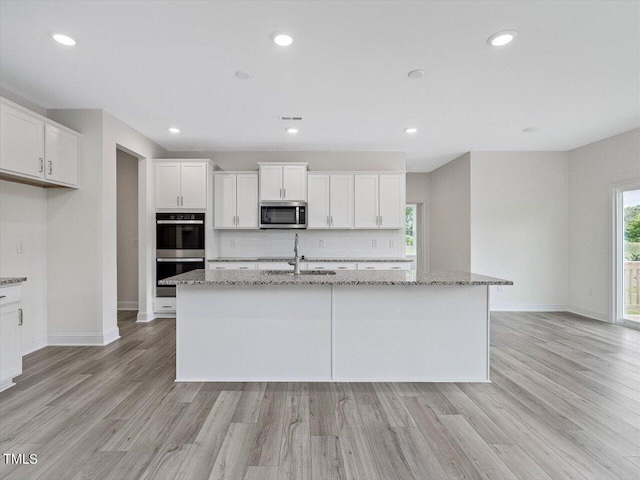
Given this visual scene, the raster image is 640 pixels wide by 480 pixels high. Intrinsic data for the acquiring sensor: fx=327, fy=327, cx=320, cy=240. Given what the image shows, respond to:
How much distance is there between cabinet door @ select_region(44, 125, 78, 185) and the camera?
332 cm

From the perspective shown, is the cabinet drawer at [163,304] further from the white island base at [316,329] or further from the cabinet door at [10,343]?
the white island base at [316,329]

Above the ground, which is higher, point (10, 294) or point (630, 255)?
point (630, 255)

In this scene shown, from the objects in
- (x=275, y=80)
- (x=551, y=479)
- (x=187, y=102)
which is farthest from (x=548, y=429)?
(x=187, y=102)

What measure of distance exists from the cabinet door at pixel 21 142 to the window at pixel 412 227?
6.97 meters

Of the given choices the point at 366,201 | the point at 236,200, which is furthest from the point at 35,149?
the point at 366,201

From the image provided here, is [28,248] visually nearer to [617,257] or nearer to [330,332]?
[330,332]

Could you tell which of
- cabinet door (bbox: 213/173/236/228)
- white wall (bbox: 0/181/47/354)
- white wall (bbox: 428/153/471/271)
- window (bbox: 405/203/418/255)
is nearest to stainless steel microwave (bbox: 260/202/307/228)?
cabinet door (bbox: 213/173/236/228)

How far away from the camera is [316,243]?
5676 millimetres

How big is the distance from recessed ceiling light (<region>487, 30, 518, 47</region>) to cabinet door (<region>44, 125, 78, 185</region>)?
4126mm

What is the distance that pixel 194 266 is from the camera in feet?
16.3

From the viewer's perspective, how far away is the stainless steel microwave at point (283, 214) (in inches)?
207

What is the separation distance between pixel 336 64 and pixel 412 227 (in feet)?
19.5

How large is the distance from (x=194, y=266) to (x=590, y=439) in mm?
4719

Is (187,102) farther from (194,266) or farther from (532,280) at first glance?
(532,280)
